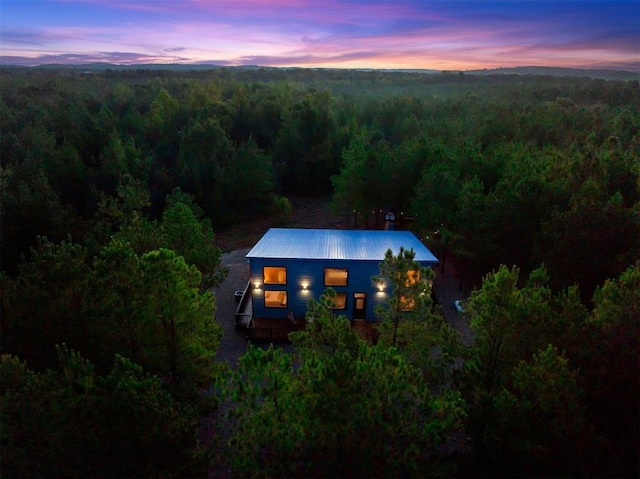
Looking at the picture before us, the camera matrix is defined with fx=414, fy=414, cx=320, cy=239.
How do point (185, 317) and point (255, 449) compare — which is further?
point (185, 317)

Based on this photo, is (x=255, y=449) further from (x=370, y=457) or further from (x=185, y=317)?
(x=185, y=317)

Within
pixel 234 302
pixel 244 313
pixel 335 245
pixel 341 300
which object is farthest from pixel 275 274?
pixel 234 302

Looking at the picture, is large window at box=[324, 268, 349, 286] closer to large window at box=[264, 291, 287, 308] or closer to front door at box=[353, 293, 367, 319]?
front door at box=[353, 293, 367, 319]

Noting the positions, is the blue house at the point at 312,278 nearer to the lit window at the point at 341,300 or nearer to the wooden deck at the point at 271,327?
the lit window at the point at 341,300

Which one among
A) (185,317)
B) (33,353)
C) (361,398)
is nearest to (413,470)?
(361,398)

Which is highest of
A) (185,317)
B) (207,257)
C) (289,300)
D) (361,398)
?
(361,398)

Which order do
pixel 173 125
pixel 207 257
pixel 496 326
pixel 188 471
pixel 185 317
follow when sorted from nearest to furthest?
pixel 188 471
pixel 496 326
pixel 185 317
pixel 207 257
pixel 173 125

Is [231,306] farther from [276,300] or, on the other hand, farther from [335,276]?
[335,276]

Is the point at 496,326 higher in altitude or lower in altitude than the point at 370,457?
higher
